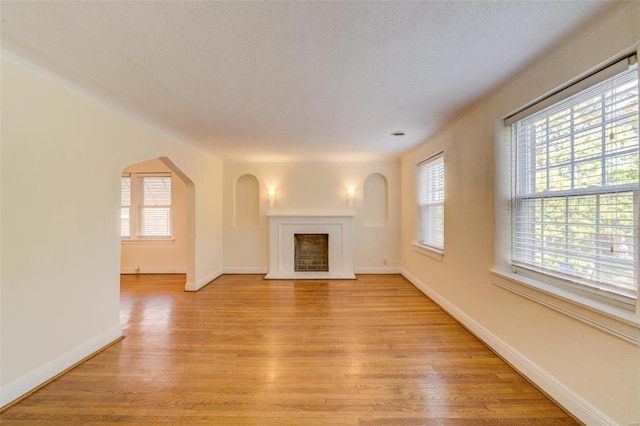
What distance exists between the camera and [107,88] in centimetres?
218

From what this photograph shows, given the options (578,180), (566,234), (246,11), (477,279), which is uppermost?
(246,11)

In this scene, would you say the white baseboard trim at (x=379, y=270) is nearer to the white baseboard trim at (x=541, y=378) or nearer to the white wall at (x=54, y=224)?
the white baseboard trim at (x=541, y=378)

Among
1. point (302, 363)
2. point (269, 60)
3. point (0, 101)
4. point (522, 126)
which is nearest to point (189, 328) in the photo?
point (302, 363)

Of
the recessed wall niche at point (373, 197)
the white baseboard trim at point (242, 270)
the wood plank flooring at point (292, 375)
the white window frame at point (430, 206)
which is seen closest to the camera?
the wood plank flooring at point (292, 375)

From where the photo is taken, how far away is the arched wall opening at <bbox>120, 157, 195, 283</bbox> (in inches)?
208

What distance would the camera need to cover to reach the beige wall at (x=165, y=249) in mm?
5309

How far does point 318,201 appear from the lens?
5.38 meters

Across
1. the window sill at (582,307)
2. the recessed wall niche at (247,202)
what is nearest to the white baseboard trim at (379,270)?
the recessed wall niche at (247,202)

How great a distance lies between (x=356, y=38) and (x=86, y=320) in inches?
125

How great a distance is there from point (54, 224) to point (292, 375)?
225 cm

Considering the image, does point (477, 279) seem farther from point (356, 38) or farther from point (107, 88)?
point (107, 88)

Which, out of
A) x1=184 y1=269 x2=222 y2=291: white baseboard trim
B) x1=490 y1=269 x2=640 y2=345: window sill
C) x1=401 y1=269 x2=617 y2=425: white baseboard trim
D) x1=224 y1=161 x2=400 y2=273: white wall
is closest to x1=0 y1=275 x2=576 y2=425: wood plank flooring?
x1=401 y1=269 x2=617 y2=425: white baseboard trim

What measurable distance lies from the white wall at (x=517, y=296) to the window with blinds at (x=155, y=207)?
5.14 metres

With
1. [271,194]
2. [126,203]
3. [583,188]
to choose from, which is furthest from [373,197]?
[126,203]
